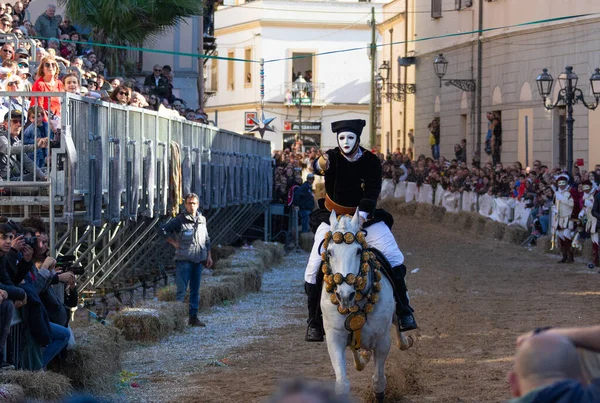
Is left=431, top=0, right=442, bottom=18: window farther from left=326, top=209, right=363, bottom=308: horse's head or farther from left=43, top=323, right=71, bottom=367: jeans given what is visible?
left=43, top=323, right=71, bottom=367: jeans

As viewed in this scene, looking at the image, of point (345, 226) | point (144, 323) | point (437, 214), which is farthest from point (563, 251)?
point (345, 226)

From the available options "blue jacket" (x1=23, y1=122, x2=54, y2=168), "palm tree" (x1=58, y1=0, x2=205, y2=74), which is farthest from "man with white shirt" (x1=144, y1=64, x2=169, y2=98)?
"blue jacket" (x1=23, y1=122, x2=54, y2=168)

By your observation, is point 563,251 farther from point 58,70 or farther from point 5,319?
point 5,319

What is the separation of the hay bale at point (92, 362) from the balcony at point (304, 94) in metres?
57.3

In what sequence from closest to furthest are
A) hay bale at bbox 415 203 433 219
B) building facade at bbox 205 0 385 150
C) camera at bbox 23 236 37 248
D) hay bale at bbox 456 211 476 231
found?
1. camera at bbox 23 236 37 248
2. hay bale at bbox 456 211 476 231
3. hay bale at bbox 415 203 433 219
4. building facade at bbox 205 0 385 150

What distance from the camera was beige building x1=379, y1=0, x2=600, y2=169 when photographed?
34.6m

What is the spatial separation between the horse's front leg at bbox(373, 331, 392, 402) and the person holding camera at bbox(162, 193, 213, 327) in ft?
19.1

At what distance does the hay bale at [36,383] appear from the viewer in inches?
348

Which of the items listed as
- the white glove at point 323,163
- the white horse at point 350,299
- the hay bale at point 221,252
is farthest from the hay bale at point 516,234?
the white horse at point 350,299

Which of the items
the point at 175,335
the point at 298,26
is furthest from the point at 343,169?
the point at 298,26

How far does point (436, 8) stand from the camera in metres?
47.7

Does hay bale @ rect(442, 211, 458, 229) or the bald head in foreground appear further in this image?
hay bale @ rect(442, 211, 458, 229)

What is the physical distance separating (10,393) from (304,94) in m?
61.8

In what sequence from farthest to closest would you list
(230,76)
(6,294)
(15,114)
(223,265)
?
(230,76) → (223,265) → (15,114) → (6,294)
